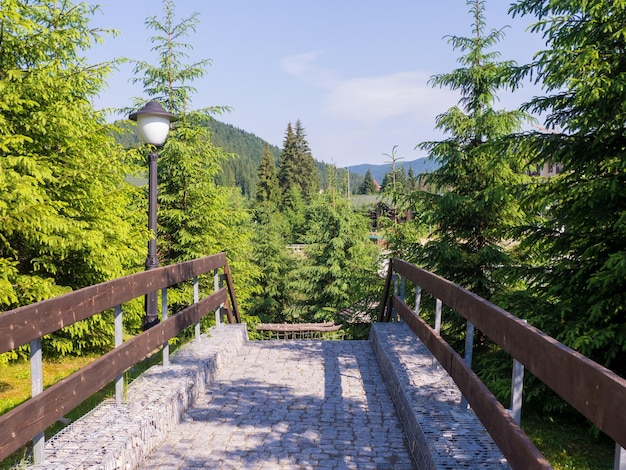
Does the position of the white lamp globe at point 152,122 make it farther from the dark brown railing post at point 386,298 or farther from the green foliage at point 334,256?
the green foliage at point 334,256

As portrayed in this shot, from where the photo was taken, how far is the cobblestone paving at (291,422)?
3801 mm

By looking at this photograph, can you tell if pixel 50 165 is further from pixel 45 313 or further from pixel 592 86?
pixel 592 86

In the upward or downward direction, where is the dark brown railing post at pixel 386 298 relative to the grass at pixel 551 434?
upward

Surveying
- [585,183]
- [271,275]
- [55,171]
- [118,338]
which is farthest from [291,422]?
[271,275]

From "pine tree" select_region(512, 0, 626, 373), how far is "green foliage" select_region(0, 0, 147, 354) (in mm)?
6677

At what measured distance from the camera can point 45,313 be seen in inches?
112

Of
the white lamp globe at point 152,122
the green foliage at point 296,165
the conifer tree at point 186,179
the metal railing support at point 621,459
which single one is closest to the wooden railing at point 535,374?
the metal railing support at point 621,459

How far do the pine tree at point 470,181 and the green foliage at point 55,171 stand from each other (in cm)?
604

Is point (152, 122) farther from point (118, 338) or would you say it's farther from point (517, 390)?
point (517, 390)

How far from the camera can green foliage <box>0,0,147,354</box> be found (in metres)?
7.05

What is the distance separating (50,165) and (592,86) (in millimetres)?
7492

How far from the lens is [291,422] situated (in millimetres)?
4578

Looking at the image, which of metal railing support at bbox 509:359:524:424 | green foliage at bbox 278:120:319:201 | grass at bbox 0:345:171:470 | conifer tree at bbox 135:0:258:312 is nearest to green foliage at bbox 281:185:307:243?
green foliage at bbox 278:120:319:201

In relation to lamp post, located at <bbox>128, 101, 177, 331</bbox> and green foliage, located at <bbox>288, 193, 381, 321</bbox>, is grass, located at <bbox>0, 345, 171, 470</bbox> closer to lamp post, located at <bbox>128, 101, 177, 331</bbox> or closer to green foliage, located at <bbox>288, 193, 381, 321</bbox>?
lamp post, located at <bbox>128, 101, 177, 331</bbox>
